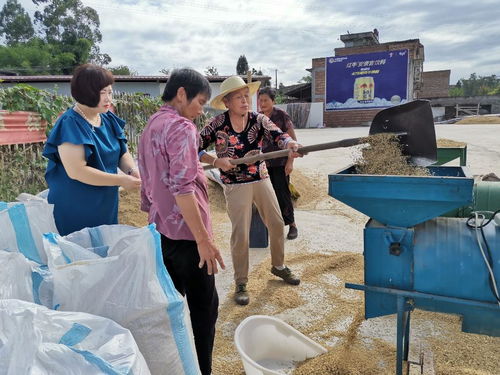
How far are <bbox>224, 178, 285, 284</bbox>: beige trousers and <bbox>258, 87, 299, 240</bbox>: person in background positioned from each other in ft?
3.81

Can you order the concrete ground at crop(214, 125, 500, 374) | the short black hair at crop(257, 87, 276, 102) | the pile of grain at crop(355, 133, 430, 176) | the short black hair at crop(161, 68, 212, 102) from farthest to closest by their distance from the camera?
1. the short black hair at crop(257, 87, 276, 102)
2. the concrete ground at crop(214, 125, 500, 374)
3. the pile of grain at crop(355, 133, 430, 176)
4. the short black hair at crop(161, 68, 212, 102)

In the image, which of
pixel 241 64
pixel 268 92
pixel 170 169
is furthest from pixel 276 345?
pixel 241 64

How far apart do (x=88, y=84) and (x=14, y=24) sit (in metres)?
58.2

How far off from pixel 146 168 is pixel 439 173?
1.69 m

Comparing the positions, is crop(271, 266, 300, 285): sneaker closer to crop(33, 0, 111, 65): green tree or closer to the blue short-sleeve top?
the blue short-sleeve top

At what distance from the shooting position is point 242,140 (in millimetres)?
3174

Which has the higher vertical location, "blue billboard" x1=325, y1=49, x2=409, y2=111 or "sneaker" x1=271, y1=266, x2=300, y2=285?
"blue billboard" x1=325, y1=49, x2=409, y2=111

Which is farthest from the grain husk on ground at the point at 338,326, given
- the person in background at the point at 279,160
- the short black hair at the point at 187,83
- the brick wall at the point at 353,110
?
the brick wall at the point at 353,110

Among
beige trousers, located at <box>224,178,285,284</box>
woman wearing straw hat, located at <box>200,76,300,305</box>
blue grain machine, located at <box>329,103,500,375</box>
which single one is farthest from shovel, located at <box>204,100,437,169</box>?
beige trousers, located at <box>224,178,285,284</box>

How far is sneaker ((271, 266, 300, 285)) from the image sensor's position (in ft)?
11.3

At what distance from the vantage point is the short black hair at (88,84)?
77.0 inches

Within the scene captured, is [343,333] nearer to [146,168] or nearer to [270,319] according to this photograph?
A: [270,319]

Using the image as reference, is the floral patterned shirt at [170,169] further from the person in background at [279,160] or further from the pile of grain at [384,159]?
the person in background at [279,160]

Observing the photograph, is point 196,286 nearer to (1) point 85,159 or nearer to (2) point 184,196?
(2) point 184,196
